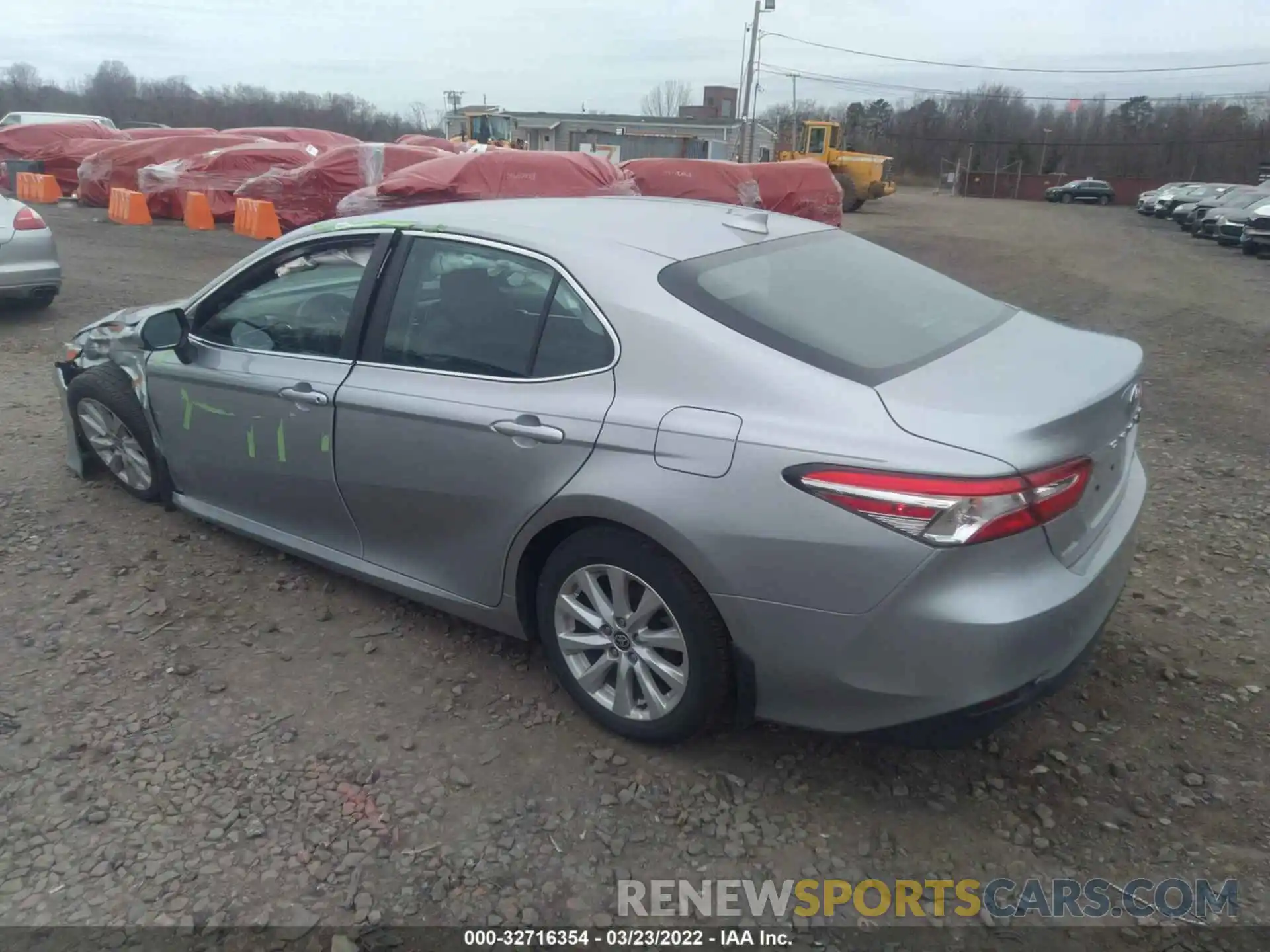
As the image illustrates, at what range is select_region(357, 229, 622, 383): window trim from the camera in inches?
119

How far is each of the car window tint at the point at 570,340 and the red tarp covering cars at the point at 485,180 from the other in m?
10.8

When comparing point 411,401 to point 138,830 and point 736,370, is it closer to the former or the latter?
point 736,370

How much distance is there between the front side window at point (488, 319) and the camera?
2965mm

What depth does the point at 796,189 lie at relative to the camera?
754 inches

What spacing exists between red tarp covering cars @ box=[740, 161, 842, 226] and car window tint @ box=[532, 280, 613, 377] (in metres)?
17.0

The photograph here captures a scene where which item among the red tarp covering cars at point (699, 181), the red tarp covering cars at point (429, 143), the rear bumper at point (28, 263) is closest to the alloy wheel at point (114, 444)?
the rear bumper at point (28, 263)

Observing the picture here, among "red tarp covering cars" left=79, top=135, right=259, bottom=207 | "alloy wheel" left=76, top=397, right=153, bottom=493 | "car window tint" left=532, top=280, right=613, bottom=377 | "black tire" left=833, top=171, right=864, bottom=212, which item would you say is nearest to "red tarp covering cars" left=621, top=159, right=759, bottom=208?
"red tarp covering cars" left=79, top=135, right=259, bottom=207

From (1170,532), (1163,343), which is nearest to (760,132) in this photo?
(1163,343)

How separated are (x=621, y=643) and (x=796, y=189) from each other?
17745 mm

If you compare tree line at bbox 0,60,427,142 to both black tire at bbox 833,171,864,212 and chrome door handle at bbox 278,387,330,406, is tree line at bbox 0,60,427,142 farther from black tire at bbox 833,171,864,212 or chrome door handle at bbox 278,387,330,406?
chrome door handle at bbox 278,387,330,406

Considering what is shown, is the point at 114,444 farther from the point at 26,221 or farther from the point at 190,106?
the point at 190,106

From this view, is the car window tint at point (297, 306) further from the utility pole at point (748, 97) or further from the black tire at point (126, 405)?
the utility pole at point (748, 97)

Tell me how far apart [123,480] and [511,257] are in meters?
2.73

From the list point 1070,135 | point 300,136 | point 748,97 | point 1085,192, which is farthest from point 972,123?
point 300,136
